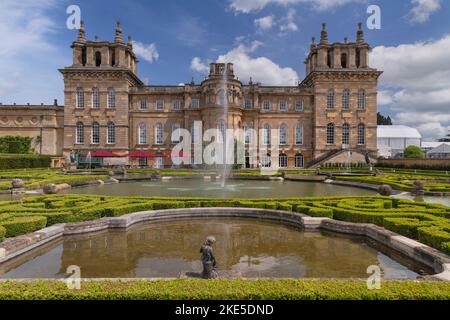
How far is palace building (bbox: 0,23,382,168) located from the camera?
1832 inches

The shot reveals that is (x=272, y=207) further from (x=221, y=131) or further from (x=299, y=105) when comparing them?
(x=299, y=105)

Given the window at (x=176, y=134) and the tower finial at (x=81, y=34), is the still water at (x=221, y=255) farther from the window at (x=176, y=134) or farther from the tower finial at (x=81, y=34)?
the tower finial at (x=81, y=34)

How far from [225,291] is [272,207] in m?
8.69

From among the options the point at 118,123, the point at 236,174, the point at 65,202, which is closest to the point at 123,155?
the point at 118,123

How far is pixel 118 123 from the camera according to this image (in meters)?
47.8

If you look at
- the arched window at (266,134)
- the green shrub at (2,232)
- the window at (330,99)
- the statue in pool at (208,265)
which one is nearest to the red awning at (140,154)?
the arched window at (266,134)

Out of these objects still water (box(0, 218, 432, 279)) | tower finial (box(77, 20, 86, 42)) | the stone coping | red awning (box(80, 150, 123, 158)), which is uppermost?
tower finial (box(77, 20, 86, 42))

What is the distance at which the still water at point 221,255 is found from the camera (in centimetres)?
698

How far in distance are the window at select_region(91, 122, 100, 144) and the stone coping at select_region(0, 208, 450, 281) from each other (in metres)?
39.8

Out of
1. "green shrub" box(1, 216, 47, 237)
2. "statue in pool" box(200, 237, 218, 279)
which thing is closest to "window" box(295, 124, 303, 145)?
"green shrub" box(1, 216, 47, 237)

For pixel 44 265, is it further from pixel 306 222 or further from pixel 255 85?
pixel 255 85

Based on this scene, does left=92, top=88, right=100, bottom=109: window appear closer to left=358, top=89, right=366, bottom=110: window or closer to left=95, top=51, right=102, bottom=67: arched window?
left=95, top=51, right=102, bottom=67: arched window

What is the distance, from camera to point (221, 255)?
8.22 meters

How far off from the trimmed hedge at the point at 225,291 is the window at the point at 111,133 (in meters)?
45.8
